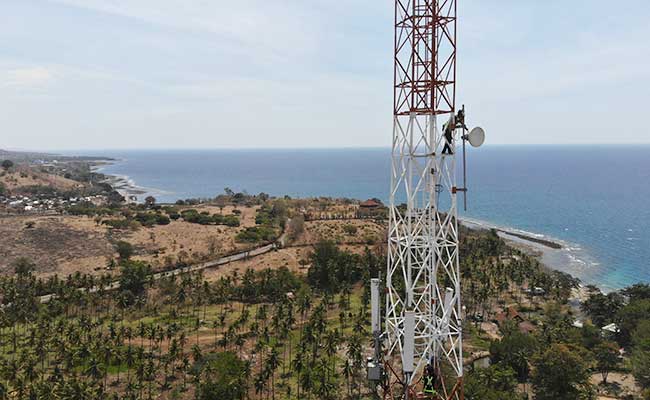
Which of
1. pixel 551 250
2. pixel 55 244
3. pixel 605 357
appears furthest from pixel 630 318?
pixel 55 244

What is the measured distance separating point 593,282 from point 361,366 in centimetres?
5859

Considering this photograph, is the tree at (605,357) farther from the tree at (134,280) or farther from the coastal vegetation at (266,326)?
the tree at (134,280)

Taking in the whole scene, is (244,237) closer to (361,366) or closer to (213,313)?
(213,313)

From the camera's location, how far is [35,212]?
107312 millimetres

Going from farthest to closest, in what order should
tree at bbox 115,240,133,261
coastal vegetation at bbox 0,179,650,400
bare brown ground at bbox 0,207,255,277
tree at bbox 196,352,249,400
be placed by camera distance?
1. tree at bbox 115,240,133,261
2. bare brown ground at bbox 0,207,255,277
3. coastal vegetation at bbox 0,179,650,400
4. tree at bbox 196,352,249,400

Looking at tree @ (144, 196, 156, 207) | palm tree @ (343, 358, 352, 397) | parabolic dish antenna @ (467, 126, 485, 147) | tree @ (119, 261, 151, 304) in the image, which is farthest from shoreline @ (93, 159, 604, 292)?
tree @ (144, 196, 156, 207)

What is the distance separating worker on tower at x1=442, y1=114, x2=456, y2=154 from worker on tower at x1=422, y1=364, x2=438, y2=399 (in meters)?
9.01

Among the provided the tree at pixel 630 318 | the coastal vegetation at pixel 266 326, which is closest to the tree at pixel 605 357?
the coastal vegetation at pixel 266 326

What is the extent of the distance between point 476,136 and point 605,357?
3499 cm

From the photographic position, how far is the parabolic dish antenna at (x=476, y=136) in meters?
19.0

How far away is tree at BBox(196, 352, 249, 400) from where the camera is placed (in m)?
34.8

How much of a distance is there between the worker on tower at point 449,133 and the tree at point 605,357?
115ft

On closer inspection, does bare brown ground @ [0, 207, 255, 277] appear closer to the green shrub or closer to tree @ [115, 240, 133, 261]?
tree @ [115, 240, 133, 261]

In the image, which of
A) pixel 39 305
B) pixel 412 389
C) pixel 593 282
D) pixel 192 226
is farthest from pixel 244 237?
pixel 412 389
